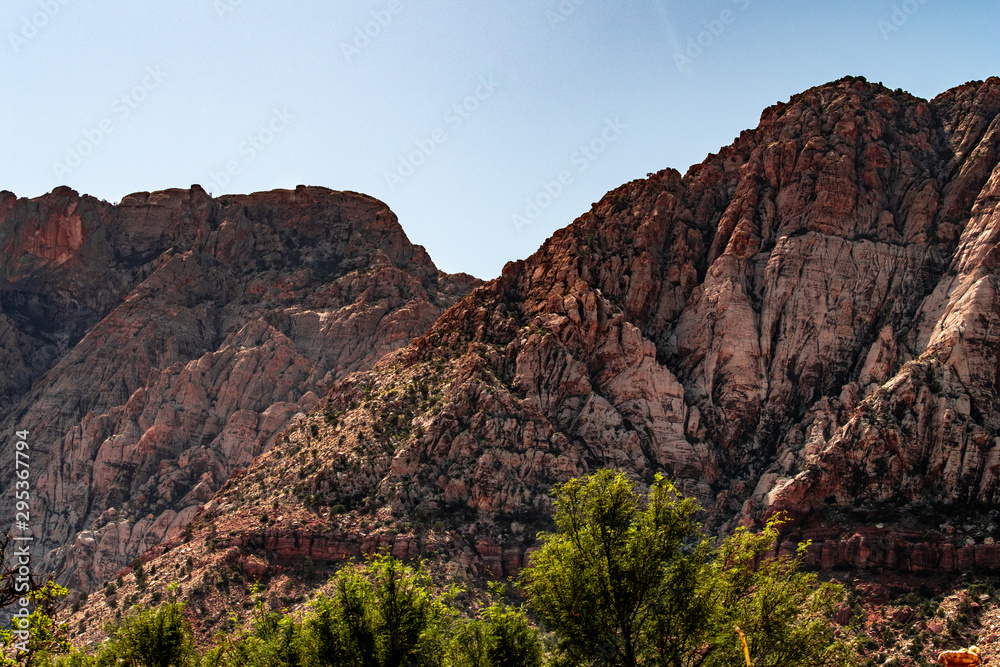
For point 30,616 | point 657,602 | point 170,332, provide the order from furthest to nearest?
point 170,332 → point 657,602 → point 30,616

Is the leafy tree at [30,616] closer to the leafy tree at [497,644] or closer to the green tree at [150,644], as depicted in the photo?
the green tree at [150,644]

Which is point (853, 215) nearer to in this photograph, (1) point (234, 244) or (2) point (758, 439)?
(2) point (758, 439)

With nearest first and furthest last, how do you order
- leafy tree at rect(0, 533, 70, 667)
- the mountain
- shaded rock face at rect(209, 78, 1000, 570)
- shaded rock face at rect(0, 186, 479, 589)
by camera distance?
1. leafy tree at rect(0, 533, 70, 667)
2. the mountain
3. shaded rock face at rect(209, 78, 1000, 570)
4. shaded rock face at rect(0, 186, 479, 589)

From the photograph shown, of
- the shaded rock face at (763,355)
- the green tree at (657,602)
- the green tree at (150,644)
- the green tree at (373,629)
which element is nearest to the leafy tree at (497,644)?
the green tree at (373,629)

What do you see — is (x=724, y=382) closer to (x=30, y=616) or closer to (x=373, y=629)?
(x=373, y=629)

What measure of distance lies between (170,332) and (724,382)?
7812cm

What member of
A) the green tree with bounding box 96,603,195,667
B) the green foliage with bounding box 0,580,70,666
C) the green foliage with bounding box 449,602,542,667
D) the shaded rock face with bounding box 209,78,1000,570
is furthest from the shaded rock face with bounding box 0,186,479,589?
the green foliage with bounding box 0,580,70,666

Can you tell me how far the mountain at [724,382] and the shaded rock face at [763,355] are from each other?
193mm

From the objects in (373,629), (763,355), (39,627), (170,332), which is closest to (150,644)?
(373,629)

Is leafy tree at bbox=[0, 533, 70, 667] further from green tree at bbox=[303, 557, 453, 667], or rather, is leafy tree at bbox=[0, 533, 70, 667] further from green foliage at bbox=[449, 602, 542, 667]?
green foliage at bbox=[449, 602, 542, 667]

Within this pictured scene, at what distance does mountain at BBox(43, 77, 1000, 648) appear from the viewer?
198 feet

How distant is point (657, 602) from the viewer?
3216 centimetres

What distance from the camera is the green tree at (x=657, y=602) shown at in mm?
31453

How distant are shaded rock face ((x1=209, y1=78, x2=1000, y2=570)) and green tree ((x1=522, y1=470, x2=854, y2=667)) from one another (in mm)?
28414
